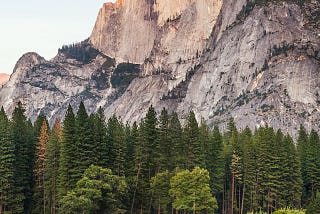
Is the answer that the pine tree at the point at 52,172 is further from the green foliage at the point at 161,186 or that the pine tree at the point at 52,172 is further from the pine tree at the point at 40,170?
the green foliage at the point at 161,186

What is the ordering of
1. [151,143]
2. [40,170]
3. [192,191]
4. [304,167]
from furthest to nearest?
[304,167], [151,143], [40,170], [192,191]

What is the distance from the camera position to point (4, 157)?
6912 cm

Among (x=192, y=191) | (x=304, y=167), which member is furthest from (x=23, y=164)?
(x=304, y=167)

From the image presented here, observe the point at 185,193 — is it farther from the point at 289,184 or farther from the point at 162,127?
the point at 289,184

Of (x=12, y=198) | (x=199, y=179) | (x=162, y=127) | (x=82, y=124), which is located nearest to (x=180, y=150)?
(x=162, y=127)

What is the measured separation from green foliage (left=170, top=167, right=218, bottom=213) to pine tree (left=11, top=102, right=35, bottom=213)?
24.2 m

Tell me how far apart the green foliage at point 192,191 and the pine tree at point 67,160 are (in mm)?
15247

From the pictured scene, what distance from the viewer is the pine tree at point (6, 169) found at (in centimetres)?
6912

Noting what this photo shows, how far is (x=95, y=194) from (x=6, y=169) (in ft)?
54.4

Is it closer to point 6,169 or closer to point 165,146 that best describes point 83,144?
point 6,169

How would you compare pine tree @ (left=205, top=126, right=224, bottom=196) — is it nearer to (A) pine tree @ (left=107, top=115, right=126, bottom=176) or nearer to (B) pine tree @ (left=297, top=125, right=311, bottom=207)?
(A) pine tree @ (left=107, top=115, right=126, bottom=176)

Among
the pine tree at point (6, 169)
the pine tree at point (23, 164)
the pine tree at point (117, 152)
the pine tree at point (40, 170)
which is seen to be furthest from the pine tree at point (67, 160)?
the pine tree at point (6, 169)

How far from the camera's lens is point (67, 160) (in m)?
70.2

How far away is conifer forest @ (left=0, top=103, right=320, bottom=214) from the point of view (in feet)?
220
